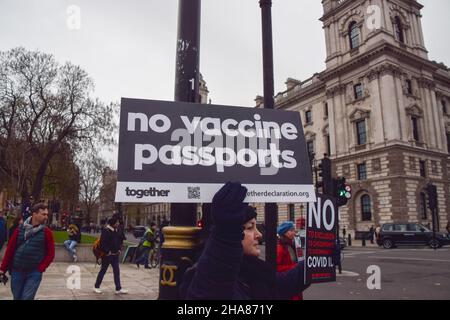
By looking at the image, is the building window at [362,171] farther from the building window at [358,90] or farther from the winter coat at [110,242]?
the winter coat at [110,242]

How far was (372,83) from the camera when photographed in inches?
1452

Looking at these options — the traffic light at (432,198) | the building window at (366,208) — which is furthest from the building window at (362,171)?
the traffic light at (432,198)

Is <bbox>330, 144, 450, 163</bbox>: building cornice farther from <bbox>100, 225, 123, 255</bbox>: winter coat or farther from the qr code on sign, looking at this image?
the qr code on sign

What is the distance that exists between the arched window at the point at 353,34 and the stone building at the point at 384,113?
113 millimetres

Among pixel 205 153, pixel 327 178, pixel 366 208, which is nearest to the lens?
pixel 205 153

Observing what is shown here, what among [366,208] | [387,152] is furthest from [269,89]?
[366,208]

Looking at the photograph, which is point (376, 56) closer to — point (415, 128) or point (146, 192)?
point (415, 128)

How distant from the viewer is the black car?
23891mm

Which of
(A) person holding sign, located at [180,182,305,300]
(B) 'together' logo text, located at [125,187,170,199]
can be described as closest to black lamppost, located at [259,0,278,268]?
(B) 'together' logo text, located at [125,187,170,199]

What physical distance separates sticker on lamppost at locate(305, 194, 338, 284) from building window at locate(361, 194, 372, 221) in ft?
118

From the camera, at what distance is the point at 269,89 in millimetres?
3598

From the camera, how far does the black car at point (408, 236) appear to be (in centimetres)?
2389

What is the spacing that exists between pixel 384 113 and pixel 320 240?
3613cm

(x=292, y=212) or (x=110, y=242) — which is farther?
(x=292, y=212)
